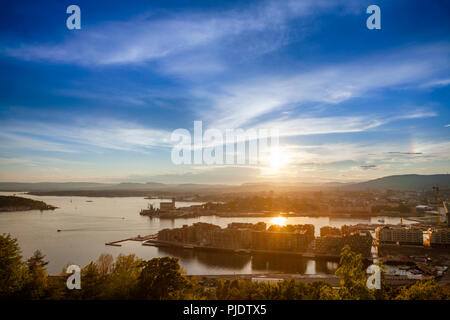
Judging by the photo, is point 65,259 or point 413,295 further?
point 65,259

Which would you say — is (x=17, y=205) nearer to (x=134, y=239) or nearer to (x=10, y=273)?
(x=134, y=239)

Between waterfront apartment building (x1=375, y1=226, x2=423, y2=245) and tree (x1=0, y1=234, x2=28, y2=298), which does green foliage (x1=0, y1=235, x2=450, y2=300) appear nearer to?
tree (x1=0, y1=234, x2=28, y2=298)

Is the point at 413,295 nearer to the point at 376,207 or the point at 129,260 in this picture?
the point at 129,260

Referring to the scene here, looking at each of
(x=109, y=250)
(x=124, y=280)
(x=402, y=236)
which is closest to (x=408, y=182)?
(x=402, y=236)

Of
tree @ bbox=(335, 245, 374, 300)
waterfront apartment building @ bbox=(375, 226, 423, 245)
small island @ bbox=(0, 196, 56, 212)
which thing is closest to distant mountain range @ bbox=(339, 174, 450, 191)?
waterfront apartment building @ bbox=(375, 226, 423, 245)

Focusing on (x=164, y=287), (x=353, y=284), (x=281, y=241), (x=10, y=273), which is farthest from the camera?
(x=281, y=241)
